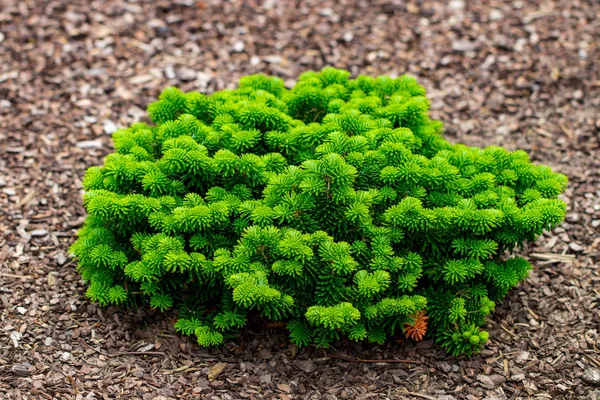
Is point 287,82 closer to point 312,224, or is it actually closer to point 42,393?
point 312,224

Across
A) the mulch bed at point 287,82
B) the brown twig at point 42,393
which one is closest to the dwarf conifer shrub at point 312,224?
the mulch bed at point 287,82

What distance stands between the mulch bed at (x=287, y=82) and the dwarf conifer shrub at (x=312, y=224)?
180mm

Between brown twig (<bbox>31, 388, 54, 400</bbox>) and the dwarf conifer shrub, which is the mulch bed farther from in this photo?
the dwarf conifer shrub

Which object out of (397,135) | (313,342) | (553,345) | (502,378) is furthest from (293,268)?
(553,345)

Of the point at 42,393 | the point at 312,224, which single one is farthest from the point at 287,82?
the point at 42,393

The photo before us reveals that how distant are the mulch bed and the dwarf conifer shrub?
180mm

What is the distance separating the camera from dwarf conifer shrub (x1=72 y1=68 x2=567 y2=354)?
10.5 ft

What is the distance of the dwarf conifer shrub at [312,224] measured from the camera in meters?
3.19

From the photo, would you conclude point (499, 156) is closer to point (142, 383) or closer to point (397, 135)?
point (397, 135)

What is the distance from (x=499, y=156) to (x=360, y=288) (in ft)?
3.74

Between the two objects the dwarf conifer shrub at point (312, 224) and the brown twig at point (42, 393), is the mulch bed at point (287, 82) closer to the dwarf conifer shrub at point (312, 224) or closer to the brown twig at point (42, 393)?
the brown twig at point (42, 393)

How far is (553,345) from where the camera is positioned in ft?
11.8

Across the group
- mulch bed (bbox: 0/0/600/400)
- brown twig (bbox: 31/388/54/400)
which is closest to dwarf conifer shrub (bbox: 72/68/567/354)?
mulch bed (bbox: 0/0/600/400)

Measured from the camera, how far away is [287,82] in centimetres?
539
